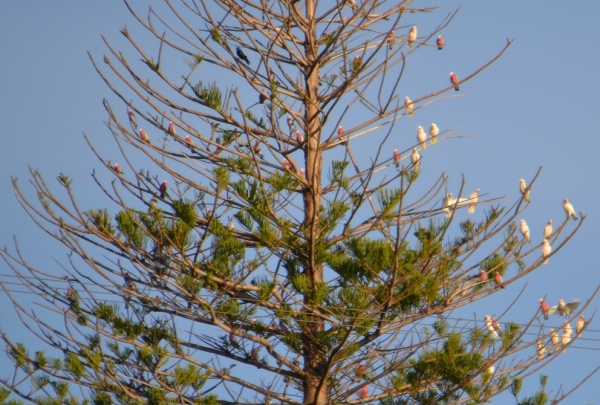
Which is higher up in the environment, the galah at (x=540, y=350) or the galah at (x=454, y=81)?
the galah at (x=454, y=81)

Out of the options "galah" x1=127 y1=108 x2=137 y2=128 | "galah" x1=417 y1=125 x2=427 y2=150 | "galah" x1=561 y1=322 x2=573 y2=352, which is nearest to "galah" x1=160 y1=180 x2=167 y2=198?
"galah" x1=127 y1=108 x2=137 y2=128

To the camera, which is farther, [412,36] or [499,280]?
[412,36]

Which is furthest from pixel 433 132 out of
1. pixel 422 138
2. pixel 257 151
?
pixel 257 151

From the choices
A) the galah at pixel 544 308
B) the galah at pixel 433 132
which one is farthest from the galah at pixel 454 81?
the galah at pixel 544 308

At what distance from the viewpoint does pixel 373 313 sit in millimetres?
6543

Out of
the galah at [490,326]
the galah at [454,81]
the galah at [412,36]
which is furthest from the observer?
the galah at [412,36]

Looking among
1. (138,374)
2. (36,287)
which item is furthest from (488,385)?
(36,287)

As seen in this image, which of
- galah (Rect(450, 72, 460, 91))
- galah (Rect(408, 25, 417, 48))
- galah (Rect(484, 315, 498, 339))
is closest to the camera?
galah (Rect(484, 315, 498, 339))

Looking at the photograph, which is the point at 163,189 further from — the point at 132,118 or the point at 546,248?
the point at 546,248

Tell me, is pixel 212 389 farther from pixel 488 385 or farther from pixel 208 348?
pixel 488 385

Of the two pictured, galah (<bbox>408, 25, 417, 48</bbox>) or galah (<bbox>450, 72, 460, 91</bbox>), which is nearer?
galah (<bbox>450, 72, 460, 91</bbox>)

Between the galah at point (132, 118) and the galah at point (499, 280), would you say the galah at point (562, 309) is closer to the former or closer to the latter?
the galah at point (499, 280)

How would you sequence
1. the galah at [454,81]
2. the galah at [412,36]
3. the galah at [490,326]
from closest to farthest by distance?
the galah at [490,326] < the galah at [454,81] < the galah at [412,36]

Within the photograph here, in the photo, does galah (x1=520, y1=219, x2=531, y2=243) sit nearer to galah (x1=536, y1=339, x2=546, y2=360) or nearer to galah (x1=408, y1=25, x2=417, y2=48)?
galah (x1=536, y1=339, x2=546, y2=360)
